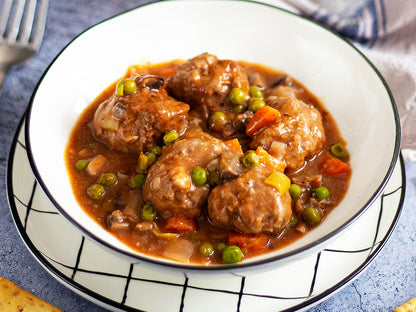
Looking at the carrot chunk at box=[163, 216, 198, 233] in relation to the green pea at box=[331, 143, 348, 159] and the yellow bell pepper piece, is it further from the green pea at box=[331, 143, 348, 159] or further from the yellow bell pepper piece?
the green pea at box=[331, 143, 348, 159]

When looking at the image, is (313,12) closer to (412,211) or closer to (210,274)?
(412,211)

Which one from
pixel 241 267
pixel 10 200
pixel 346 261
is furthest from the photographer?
pixel 10 200

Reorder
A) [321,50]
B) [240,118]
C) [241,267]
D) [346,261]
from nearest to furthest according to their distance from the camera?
1. [241,267]
2. [346,261]
3. [240,118]
4. [321,50]

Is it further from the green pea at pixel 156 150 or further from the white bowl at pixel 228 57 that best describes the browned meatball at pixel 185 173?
the white bowl at pixel 228 57

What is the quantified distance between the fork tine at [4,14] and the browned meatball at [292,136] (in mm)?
3868

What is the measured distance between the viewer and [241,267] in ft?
12.0

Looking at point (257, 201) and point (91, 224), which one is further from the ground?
point (257, 201)

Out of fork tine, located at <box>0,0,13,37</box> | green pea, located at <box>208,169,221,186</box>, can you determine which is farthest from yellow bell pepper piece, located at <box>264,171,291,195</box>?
fork tine, located at <box>0,0,13,37</box>

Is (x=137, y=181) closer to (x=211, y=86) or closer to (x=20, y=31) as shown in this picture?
(x=211, y=86)

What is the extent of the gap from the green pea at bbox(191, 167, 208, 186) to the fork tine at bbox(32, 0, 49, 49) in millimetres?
3439

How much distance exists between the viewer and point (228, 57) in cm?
627

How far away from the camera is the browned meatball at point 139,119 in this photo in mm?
4816

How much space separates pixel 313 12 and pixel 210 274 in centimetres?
464

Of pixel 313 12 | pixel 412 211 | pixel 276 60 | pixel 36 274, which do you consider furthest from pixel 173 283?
pixel 313 12
